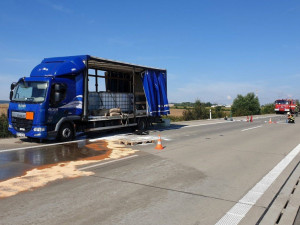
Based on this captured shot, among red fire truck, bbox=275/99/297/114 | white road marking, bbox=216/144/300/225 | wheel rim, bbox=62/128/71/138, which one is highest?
red fire truck, bbox=275/99/297/114

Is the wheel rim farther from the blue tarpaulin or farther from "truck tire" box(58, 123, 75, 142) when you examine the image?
the blue tarpaulin

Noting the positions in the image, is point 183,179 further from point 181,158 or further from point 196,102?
point 196,102

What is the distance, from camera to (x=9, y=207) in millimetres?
4305

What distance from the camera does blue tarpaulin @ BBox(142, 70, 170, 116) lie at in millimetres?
15617

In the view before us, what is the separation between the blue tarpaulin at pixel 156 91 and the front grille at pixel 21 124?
687cm

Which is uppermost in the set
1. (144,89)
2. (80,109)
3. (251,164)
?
(144,89)

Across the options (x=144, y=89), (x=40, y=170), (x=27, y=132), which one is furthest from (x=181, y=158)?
(x=144, y=89)

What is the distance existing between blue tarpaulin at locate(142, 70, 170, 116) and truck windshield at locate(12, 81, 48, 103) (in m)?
6.30

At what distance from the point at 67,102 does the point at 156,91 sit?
635 cm

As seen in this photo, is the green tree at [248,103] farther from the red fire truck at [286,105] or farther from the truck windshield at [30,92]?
the truck windshield at [30,92]

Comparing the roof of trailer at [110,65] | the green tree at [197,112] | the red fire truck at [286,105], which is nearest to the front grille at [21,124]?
the roof of trailer at [110,65]

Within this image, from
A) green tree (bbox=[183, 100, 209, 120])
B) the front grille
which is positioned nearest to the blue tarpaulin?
the front grille

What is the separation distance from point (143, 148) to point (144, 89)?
5986 millimetres

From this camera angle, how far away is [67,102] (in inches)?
445
